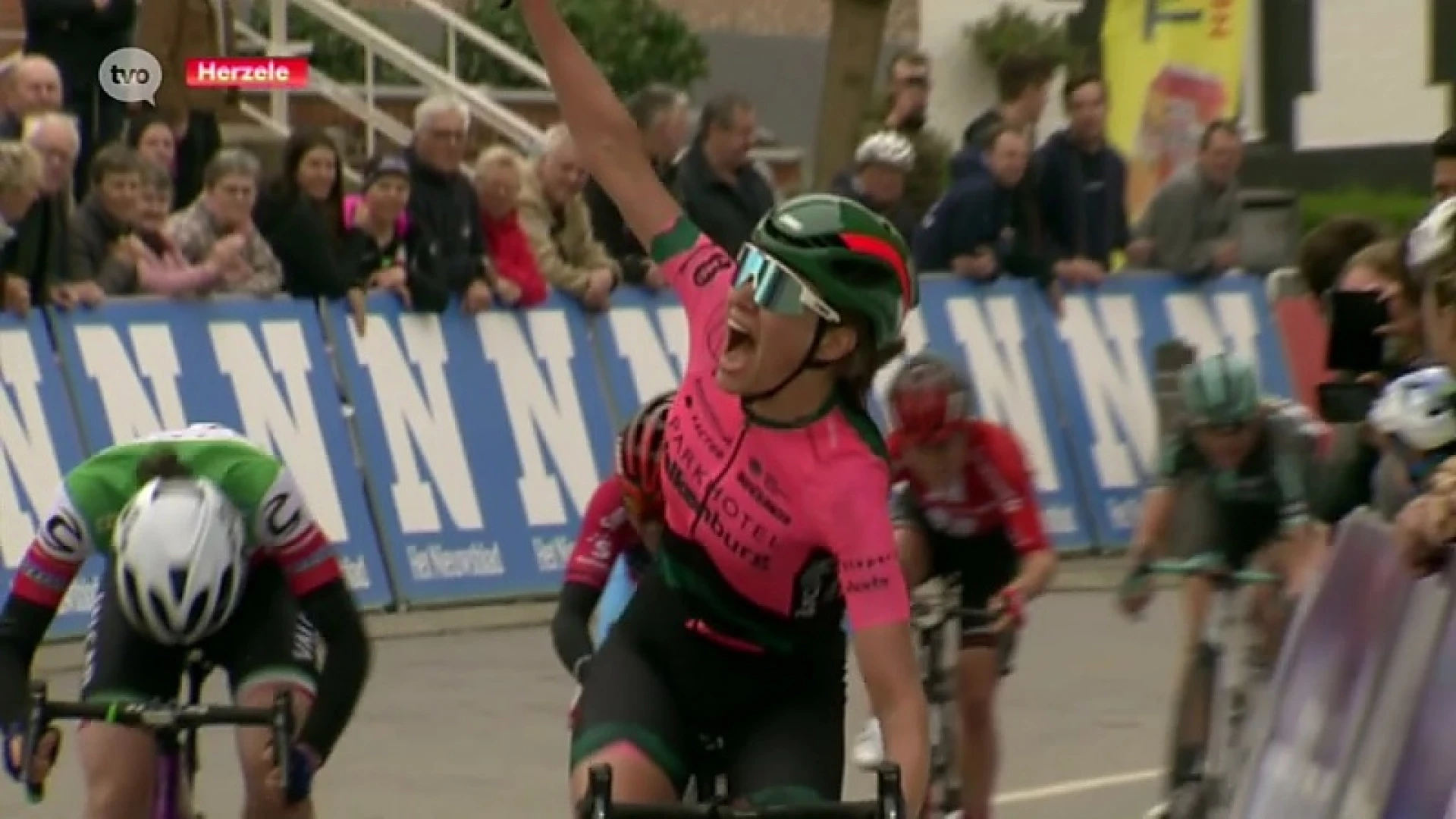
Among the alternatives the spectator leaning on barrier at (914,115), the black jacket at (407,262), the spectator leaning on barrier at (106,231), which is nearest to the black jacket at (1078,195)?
the spectator leaning on barrier at (914,115)

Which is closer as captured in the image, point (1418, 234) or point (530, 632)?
point (1418, 234)

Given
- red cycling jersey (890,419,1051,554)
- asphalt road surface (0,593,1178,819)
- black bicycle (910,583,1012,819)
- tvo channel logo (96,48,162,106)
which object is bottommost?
asphalt road surface (0,593,1178,819)

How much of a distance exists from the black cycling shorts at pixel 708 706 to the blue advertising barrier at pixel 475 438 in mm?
9192

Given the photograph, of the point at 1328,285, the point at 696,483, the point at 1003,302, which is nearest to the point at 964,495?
the point at 1328,285

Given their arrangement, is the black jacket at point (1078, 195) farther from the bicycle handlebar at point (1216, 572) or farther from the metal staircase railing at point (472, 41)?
the bicycle handlebar at point (1216, 572)

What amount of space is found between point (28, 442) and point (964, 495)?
16.7 ft

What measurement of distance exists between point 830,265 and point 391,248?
10036 mm

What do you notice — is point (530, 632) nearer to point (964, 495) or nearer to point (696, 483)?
point (964, 495)

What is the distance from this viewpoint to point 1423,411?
6184 millimetres

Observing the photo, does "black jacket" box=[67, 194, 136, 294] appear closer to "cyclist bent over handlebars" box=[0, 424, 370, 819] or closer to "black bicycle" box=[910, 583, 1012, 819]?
"black bicycle" box=[910, 583, 1012, 819]

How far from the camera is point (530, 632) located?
1536cm

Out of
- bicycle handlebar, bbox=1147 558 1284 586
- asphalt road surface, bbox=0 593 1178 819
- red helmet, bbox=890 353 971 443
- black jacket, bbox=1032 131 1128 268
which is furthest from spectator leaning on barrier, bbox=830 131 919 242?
red helmet, bbox=890 353 971 443

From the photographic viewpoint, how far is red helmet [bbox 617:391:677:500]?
706 centimetres

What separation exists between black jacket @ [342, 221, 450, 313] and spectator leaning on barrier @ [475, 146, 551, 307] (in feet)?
1.10
